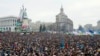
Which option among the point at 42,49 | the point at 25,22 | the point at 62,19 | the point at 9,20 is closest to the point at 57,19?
the point at 62,19

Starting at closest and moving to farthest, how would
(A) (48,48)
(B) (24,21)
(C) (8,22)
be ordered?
(A) (48,48), (B) (24,21), (C) (8,22)

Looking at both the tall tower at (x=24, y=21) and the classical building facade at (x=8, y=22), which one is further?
the classical building facade at (x=8, y=22)

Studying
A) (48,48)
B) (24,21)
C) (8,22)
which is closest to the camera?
(48,48)

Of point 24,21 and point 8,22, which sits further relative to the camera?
point 8,22

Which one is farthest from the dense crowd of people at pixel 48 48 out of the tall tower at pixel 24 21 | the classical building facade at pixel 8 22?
the classical building facade at pixel 8 22

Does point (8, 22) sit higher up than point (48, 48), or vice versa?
point (8, 22)

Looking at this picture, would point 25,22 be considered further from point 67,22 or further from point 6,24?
point 67,22

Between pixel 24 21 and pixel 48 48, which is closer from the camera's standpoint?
pixel 48 48

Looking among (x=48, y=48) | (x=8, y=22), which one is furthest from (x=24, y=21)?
(x=8, y=22)

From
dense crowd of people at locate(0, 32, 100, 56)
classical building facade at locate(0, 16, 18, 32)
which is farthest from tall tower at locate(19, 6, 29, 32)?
classical building facade at locate(0, 16, 18, 32)

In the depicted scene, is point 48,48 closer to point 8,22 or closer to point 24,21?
point 24,21

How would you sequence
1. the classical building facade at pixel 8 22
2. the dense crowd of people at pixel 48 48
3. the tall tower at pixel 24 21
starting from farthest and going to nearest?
the classical building facade at pixel 8 22
the tall tower at pixel 24 21
the dense crowd of people at pixel 48 48

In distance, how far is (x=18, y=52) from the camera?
Answer: 20.5 metres

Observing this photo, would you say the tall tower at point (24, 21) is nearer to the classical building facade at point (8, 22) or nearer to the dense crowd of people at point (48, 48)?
the dense crowd of people at point (48, 48)
